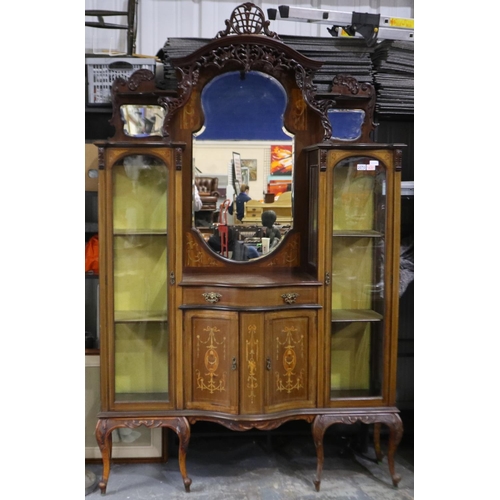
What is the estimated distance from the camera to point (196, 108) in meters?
3.23

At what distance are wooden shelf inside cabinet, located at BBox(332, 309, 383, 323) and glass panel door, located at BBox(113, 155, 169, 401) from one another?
0.89 meters

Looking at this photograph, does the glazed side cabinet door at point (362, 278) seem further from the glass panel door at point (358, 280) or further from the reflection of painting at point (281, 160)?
the reflection of painting at point (281, 160)

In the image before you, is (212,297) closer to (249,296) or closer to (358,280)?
(249,296)

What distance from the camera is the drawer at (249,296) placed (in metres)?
2.90

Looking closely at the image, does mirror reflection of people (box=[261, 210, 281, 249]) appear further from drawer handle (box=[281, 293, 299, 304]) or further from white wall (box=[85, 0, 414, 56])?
white wall (box=[85, 0, 414, 56])

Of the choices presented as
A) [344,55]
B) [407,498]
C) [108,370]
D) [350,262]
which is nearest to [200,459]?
[108,370]

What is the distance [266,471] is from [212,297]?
1061 millimetres

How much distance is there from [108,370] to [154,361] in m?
0.24

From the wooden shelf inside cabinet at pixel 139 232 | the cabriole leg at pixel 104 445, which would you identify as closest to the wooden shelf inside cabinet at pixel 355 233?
the wooden shelf inside cabinet at pixel 139 232

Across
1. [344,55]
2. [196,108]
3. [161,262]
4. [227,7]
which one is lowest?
[161,262]

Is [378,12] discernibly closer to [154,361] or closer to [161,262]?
[161,262]

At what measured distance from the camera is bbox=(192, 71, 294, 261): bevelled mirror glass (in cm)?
325

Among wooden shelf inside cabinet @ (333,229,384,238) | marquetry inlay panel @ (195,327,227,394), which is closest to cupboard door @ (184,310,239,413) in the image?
marquetry inlay panel @ (195,327,227,394)

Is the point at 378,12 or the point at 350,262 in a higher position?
the point at 378,12
